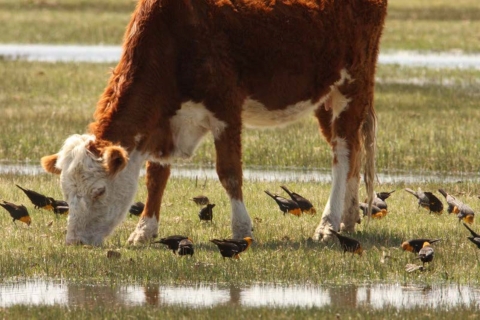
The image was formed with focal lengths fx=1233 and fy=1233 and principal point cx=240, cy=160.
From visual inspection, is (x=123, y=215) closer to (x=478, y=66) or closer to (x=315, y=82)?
(x=315, y=82)

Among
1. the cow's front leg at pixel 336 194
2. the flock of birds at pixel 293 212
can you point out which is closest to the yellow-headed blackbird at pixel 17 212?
the flock of birds at pixel 293 212

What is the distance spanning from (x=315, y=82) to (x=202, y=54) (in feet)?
5.08

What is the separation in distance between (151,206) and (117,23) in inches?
1113

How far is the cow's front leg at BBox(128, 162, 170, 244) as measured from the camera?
41.9ft

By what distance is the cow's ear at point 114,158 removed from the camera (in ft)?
37.6

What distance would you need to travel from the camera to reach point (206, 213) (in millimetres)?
13359

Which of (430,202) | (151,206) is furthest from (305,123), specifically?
(151,206)

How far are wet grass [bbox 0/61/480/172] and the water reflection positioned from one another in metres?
7.35

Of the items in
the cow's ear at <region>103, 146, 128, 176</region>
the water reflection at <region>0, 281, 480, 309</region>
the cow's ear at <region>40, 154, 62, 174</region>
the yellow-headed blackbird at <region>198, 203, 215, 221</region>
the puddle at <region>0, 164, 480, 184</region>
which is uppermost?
the cow's ear at <region>103, 146, 128, 176</region>

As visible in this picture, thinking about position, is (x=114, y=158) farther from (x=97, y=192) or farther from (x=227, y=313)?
(x=227, y=313)

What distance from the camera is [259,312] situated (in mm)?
9406

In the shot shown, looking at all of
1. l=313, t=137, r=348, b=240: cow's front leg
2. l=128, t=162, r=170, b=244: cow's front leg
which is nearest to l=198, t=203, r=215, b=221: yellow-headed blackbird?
l=128, t=162, r=170, b=244: cow's front leg

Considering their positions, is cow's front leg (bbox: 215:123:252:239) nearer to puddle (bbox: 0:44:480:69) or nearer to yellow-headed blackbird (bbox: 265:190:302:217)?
yellow-headed blackbird (bbox: 265:190:302:217)

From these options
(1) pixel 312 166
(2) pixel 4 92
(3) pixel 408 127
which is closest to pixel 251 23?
(1) pixel 312 166
